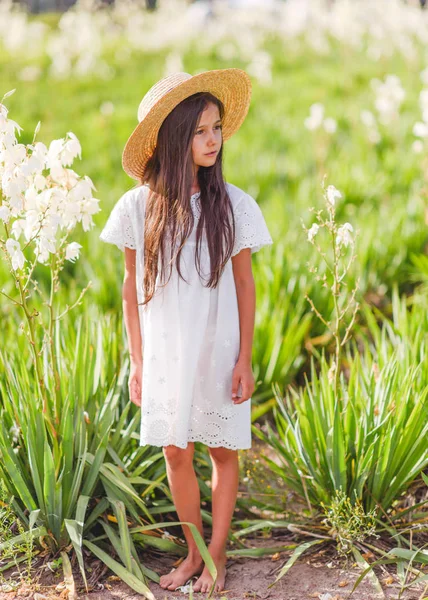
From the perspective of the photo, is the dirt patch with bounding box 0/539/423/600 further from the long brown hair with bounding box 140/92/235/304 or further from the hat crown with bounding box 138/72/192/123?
the hat crown with bounding box 138/72/192/123

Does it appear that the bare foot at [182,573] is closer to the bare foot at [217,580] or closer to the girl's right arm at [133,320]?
the bare foot at [217,580]

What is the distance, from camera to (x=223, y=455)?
2.59 m

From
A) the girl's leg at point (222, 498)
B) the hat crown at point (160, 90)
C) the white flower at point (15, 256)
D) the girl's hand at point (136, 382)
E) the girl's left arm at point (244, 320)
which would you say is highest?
the hat crown at point (160, 90)

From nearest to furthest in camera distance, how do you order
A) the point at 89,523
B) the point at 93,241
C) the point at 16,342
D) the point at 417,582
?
the point at 417,582
the point at 89,523
the point at 16,342
the point at 93,241

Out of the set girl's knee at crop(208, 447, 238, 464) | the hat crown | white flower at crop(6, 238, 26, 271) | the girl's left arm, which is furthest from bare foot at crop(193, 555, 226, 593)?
the hat crown

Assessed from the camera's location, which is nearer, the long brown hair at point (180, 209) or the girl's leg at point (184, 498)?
the long brown hair at point (180, 209)

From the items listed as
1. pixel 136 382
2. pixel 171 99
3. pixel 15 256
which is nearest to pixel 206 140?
pixel 171 99

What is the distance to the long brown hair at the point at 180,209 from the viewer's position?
2404 mm

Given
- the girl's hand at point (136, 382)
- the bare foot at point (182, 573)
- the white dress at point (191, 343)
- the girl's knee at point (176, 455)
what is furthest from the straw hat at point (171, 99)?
the bare foot at point (182, 573)

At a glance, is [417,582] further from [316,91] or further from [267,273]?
[316,91]

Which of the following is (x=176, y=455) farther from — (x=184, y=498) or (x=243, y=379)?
(x=243, y=379)

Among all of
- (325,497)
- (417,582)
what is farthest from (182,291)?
(417,582)

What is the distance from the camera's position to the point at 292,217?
535 cm

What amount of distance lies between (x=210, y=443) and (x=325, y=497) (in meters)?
0.55
